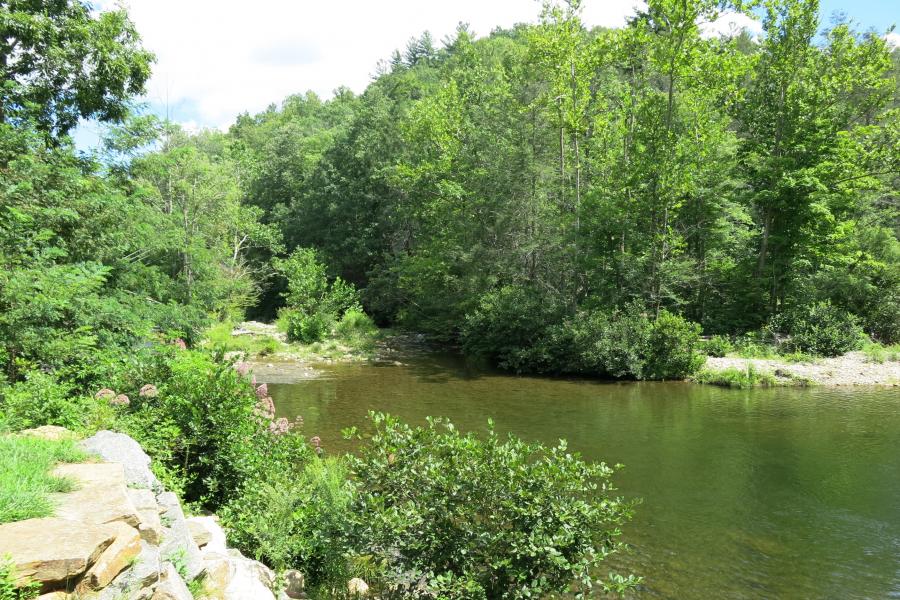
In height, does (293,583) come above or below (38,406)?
below

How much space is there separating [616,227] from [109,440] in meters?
21.0

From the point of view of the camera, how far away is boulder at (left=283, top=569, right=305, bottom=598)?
218 inches

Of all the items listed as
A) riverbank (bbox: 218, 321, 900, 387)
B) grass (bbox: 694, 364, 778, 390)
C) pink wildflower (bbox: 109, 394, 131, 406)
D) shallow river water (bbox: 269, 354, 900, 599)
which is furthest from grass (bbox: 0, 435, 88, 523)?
grass (bbox: 694, 364, 778, 390)

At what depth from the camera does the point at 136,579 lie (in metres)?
3.47

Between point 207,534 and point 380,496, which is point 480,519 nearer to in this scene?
point 380,496

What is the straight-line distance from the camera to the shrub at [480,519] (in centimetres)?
476

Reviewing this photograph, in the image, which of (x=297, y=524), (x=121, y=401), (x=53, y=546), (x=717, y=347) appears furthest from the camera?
(x=717, y=347)

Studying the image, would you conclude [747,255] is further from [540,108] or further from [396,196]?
[396,196]

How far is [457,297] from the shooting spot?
27312mm

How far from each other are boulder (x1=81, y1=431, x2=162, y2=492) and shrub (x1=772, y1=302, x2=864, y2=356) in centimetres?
2275

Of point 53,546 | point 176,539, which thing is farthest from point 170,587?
point 176,539

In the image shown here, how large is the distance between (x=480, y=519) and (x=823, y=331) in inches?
845

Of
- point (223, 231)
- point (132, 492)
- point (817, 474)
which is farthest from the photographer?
point (223, 231)

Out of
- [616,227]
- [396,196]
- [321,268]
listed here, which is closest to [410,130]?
[396,196]
